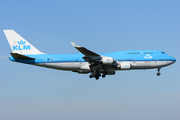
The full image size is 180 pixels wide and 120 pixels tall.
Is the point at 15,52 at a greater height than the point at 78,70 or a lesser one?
greater

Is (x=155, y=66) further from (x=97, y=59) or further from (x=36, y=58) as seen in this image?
(x=36, y=58)

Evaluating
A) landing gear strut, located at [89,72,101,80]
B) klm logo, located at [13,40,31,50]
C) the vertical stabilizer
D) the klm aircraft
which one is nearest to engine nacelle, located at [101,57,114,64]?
the klm aircraft

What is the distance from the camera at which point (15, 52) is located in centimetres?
6059

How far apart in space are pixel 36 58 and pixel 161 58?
25486mm

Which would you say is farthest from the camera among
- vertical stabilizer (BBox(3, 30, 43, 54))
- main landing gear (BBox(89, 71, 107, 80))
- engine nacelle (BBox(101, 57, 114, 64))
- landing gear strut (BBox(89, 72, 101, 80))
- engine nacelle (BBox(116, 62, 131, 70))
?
vertical stabilizer (BBox(3, 30, 43, 54))

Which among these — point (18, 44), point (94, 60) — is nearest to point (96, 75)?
point (94, 60)

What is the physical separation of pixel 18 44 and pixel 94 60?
55.4 feet

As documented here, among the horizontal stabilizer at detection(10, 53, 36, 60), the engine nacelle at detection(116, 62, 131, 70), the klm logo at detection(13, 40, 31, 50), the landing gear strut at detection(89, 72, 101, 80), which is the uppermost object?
the klm logo at detection(13, 40, 31, 50)

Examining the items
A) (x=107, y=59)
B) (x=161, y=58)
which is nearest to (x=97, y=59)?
(x=107, y=59)

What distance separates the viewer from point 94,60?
56.4 metres

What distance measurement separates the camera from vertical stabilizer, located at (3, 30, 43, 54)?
60.9 m

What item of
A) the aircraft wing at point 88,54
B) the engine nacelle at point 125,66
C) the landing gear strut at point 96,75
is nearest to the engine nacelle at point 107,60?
the aircraft wing at point 88,54

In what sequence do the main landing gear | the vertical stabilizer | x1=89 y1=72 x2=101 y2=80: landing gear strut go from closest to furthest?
1. the main landing gear
2. x1=89 y1=72 x2=101 y2=80: landing gear strut
3. the vertical stabilizer

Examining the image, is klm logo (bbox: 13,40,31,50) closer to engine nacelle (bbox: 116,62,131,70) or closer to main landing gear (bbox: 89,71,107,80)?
main landing gear (bbox: 89,71,107,80)
